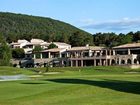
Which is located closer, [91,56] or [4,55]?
[4,55]

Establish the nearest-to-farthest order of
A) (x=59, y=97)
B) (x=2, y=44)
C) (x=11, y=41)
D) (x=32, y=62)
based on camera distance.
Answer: (x=59, y=97), (x=2, y=44), (x=32, y=62), (x=11, y=41)

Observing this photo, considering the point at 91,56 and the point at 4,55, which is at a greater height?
the point at 4,55

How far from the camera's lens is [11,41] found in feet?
614

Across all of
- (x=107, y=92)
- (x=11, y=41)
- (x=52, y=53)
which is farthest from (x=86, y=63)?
(x=107, y=92)

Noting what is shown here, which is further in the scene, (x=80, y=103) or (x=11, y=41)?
(x=11, y=41)

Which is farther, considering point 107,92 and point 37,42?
point 37,42

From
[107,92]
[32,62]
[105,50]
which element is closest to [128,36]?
[105,50]

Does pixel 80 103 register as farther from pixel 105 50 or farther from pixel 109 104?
pixel 105 50

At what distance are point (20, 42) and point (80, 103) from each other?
478 ft

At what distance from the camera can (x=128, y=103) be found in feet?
76.8

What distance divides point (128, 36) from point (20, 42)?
45.0m

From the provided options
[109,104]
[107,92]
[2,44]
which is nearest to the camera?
[109,104]

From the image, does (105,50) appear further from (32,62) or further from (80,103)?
(80,103)

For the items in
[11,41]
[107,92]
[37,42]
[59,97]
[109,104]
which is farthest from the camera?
[11,41]
